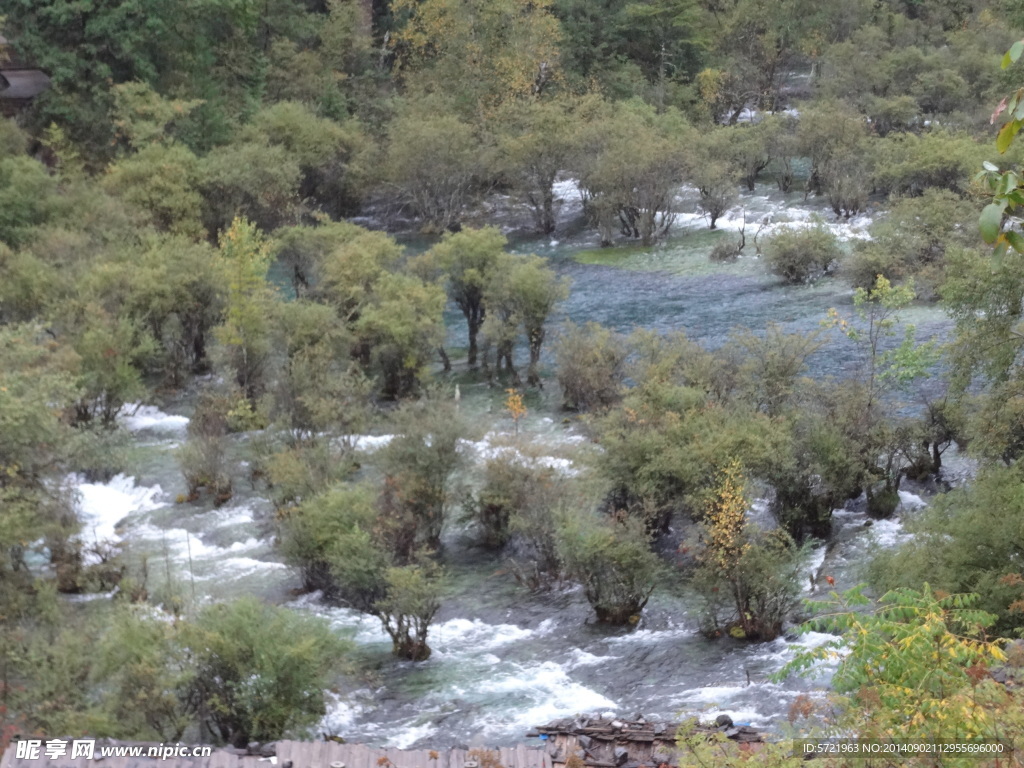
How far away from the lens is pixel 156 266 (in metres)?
29.9

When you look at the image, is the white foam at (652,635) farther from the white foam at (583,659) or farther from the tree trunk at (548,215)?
the tree trunk at (548,215)

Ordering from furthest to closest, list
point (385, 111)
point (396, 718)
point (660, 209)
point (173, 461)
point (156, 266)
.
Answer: point (385, 111) < point (660, 209) < point (156, 266) < point (173, 461) < point (396, 718)

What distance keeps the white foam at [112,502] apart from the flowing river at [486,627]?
0.14 ft

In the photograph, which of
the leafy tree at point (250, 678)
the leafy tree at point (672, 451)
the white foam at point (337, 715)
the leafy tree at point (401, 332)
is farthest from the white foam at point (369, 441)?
the leafy tree at point (250, 678)

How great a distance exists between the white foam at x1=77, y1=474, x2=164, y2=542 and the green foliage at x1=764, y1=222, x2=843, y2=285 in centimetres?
2169

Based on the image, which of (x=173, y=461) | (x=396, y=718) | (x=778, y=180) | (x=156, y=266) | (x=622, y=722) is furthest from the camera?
(x=778, y=180)

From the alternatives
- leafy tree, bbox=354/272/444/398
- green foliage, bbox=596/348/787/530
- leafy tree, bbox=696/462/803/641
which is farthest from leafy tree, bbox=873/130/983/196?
leafy tree, bbox=696/462/803/641

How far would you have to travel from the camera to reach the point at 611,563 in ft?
55.6

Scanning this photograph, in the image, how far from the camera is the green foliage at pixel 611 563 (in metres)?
16.9

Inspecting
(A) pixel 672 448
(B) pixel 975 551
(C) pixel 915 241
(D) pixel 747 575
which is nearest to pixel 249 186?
(C) pixel 915 241

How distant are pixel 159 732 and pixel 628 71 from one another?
158ft

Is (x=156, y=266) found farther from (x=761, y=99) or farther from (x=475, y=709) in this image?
(x=761, y=99)

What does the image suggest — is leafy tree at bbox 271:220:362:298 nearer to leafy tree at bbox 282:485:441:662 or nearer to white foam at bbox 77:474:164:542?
white foam at bbox 77:474:164:542

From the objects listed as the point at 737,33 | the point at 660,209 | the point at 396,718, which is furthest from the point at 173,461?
the point at 737,33
